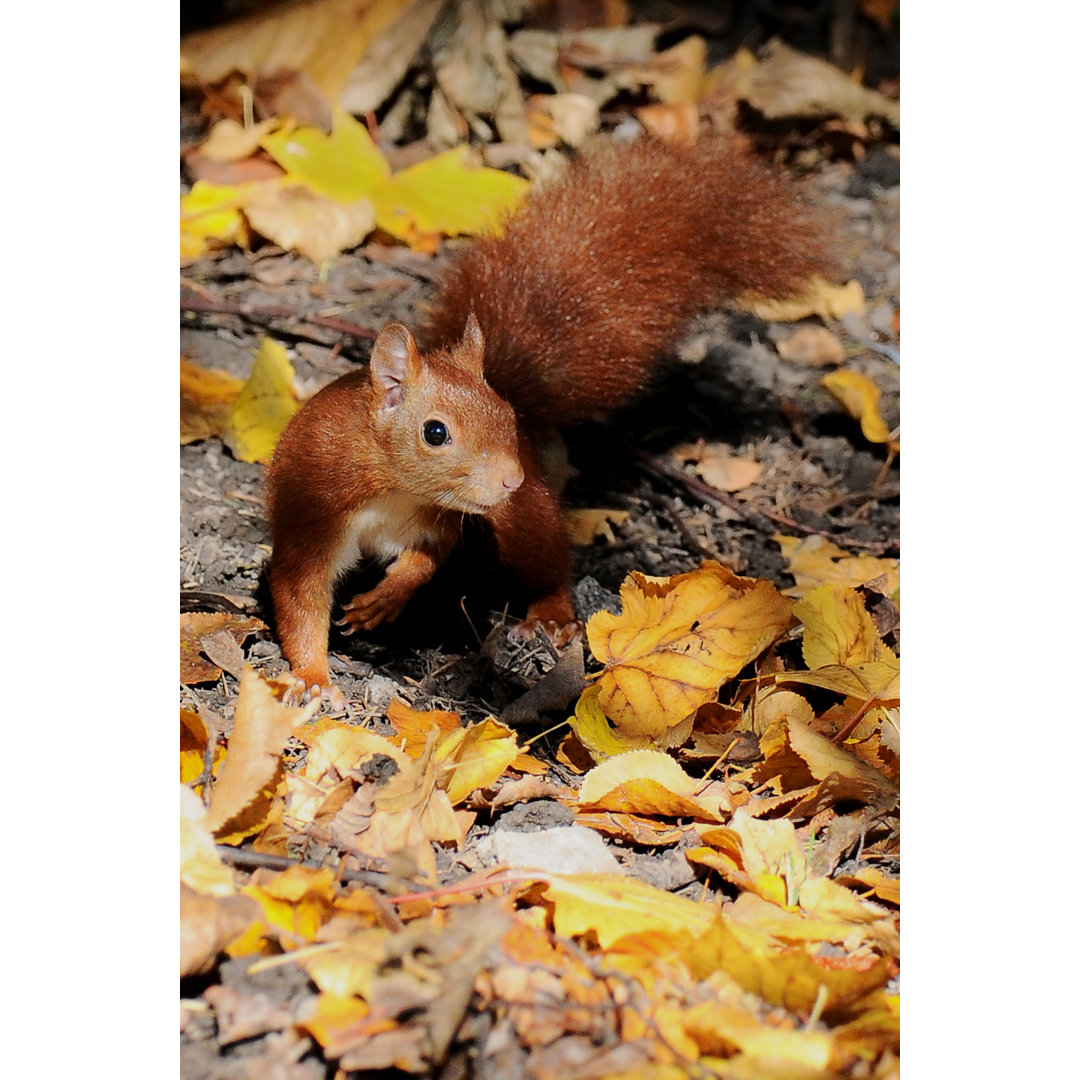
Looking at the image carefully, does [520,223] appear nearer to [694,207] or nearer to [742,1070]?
[694,207]

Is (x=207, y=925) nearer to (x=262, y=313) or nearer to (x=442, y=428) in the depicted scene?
(x=442, y=428)

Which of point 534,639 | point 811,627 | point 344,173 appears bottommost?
point 534,639

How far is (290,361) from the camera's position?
261cm

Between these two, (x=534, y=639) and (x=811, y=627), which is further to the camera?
(x=534, y=639)

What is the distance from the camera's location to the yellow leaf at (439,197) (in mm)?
2910

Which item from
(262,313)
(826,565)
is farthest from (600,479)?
(262,313)

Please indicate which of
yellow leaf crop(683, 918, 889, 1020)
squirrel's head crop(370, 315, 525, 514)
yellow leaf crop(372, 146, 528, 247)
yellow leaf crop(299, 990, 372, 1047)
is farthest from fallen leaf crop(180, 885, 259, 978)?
yellow leaf crop(372, 146, 528, 247)

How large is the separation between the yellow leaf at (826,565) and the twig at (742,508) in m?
0.03

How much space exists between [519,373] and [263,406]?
508 millimetres

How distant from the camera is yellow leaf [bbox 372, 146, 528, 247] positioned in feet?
9.55

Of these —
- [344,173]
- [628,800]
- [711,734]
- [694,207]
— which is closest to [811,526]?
[694,207]

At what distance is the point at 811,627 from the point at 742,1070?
2.89 feet

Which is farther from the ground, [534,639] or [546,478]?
[546,478]

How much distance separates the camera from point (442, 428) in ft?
5.87
